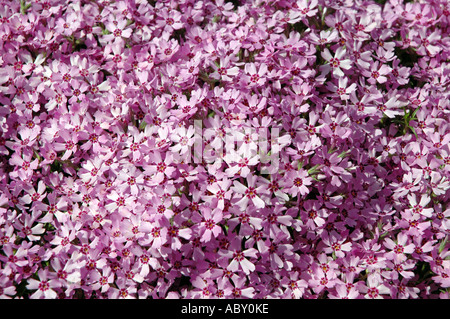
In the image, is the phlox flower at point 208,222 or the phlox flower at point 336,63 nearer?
the phlox flower at point 208,222

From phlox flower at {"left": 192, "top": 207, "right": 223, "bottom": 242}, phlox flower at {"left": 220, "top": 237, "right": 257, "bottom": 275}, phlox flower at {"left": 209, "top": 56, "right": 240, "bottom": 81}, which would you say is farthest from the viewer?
phlox flower at {"left": 209, "top": 56, "right": 240, "bottom": 81}

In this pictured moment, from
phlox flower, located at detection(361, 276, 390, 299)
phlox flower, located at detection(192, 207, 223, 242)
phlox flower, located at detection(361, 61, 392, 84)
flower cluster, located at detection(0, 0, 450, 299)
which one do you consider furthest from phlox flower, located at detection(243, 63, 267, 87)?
phlox flower, located at detection(361, 276, 390, 299)

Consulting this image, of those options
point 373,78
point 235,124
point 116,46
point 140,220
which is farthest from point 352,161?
point 116,46

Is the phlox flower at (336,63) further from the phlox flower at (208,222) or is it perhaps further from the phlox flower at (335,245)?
the phlox flower at (208,222)

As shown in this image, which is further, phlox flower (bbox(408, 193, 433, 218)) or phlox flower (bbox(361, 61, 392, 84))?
phlox flower (bbox(361, 61, 392, 84))

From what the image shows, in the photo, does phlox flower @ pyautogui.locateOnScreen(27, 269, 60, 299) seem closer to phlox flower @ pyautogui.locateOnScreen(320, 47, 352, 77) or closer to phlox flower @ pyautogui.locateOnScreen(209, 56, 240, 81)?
phlox flower @ pyautogui.locateOnScreen(209, 56, 240, 81)

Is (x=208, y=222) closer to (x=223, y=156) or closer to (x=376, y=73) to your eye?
(x=223, y=156)

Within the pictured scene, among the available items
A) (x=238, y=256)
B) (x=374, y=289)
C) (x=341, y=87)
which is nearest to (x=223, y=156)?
(x=238, y=256)

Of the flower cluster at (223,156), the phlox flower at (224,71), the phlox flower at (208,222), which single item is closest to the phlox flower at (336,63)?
the flower cluster at (223,156)

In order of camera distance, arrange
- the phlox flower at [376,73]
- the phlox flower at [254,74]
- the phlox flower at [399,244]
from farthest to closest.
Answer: the phlox flower at [376,73]
the phlox flower at [254,74]
the phlox flower at [399,244]

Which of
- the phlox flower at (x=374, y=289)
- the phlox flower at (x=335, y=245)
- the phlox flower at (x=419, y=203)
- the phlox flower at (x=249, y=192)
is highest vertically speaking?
the phlox flower at (x=249, y=192)
